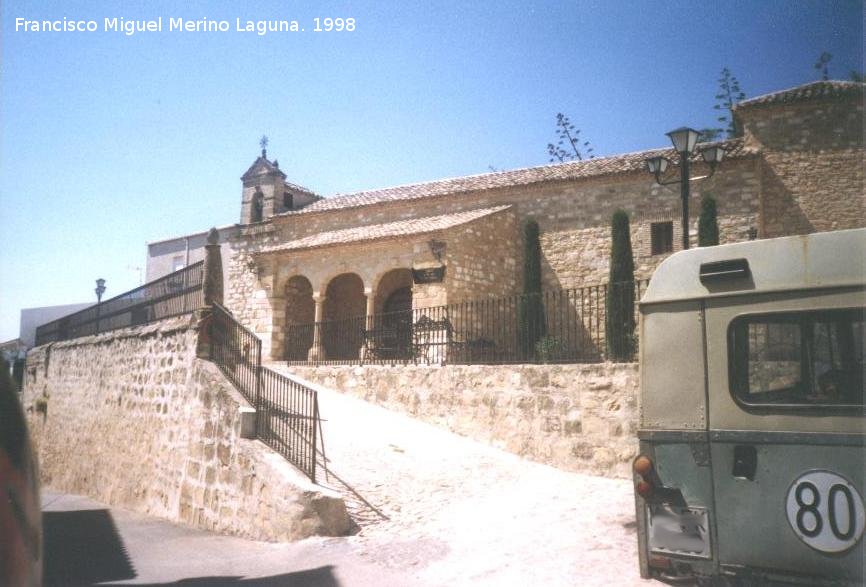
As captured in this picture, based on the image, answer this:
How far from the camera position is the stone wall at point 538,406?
8.89 meters

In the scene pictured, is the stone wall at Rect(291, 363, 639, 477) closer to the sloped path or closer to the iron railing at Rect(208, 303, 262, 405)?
the sloped path

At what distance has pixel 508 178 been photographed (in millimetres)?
20812

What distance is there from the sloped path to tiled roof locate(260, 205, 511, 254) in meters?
7.77

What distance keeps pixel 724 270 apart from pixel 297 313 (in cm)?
1872

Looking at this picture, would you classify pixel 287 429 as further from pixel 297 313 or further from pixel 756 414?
pixel 297 313

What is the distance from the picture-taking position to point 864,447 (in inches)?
129

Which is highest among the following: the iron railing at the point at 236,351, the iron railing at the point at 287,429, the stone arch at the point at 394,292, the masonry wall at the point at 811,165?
the masonry wall at the point at 811,165

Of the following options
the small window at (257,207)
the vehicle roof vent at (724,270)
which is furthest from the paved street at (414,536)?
the small window at (257,207)

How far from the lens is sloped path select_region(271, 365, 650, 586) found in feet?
18.0

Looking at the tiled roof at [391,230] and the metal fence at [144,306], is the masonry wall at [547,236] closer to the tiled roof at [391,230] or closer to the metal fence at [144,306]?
the tiled roof at [391,230]

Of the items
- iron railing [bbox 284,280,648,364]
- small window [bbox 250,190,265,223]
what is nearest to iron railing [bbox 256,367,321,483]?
iron railing [bbox 284,280,648,364]

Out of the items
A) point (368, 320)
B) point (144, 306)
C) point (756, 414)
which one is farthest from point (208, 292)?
point (756, 414)

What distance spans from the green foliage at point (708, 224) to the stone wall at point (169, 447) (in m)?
13.5

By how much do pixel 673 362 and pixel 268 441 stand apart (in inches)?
207
